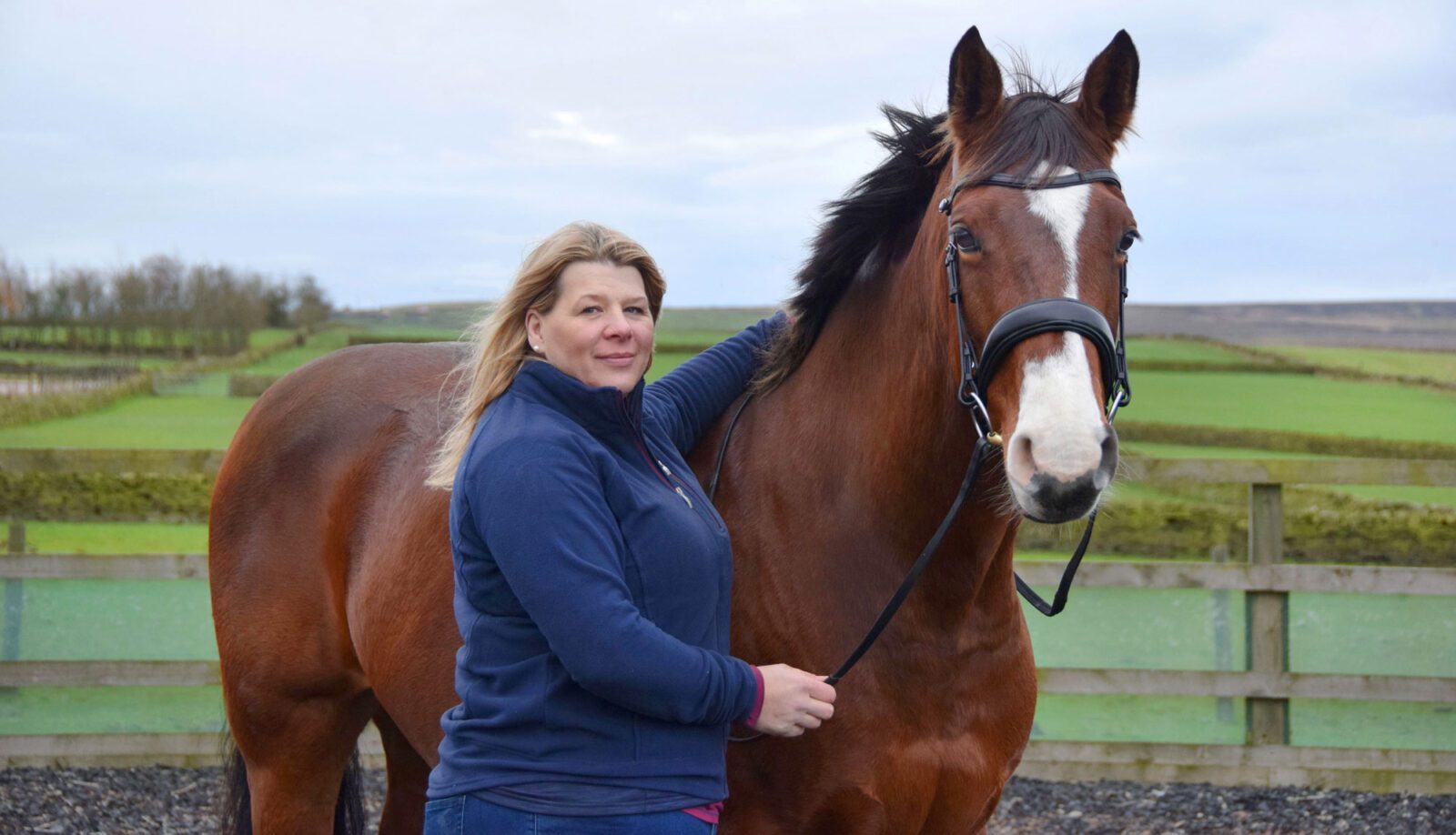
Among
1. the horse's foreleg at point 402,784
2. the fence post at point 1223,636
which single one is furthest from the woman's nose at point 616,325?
the fence post at point 1223,636

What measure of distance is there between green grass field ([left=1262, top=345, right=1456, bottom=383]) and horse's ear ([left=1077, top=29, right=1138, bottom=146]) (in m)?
14.0

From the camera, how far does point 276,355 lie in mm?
15789

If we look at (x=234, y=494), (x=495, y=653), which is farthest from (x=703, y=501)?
(x=234, y=494)

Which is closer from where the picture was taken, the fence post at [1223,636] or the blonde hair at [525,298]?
the blonde hair at [525,298]

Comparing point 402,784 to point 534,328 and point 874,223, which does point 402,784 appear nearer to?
point 534,328

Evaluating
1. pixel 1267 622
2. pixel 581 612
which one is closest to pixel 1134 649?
pixel 1267 622

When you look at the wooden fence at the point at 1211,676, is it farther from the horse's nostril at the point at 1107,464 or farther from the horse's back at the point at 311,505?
the horse's nostril at the point at 1107,464

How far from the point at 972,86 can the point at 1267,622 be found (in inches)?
170

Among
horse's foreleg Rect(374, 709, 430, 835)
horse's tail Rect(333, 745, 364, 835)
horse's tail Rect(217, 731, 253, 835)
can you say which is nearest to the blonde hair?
horse's foreleg Rect(374, 709, 430, 835)

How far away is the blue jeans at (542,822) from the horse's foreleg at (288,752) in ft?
5.91

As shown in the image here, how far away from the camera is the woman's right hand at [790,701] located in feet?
6.02

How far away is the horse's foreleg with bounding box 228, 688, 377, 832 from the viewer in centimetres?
339

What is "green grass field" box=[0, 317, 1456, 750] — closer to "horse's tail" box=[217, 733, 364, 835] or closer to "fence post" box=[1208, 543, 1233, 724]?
"fence post" box=[1208, 543, 1233, 724]

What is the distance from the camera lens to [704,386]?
2713 mm
